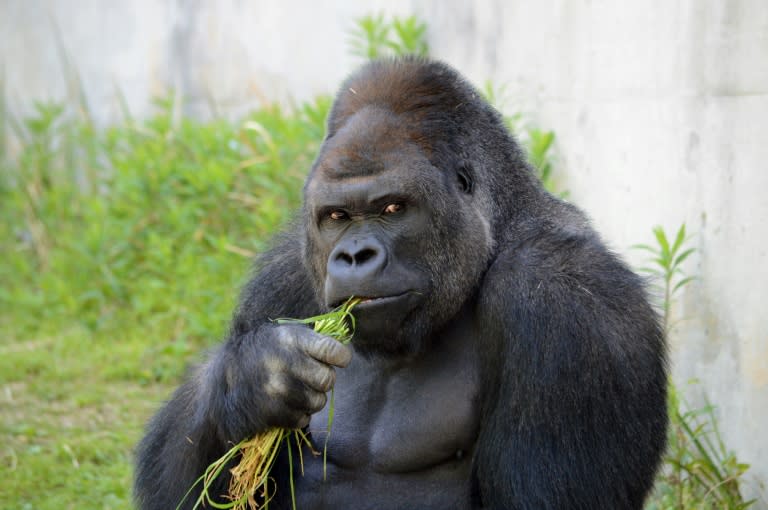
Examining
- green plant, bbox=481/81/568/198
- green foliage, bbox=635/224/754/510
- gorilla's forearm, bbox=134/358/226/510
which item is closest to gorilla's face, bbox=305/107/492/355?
gorilla's forearm, bbox=134/358/226/510

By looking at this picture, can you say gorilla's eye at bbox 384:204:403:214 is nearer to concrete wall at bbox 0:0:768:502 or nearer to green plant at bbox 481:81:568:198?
concrete wall at bbox 0:0:768:502

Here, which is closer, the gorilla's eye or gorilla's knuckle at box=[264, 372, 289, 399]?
gorilla's knuckle at box=[264, 372, 289, 399]

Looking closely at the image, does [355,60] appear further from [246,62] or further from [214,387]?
[214,387]

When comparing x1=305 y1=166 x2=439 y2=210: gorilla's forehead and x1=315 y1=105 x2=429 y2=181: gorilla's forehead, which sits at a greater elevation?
x1=315 y1=105 x2=429 y2=181: gorilla's forehead

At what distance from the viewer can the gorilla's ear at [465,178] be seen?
11.7 feet

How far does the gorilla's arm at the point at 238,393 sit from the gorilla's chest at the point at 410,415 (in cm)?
38

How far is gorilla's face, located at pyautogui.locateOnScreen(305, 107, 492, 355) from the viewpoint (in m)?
3.25

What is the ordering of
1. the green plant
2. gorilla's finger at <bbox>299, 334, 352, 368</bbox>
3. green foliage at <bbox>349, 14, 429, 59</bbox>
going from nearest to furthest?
gorilla's finger at <bbox>299, 334, 352, 368</bbox>
the green plant
green foliage at <bbox>349, 14, 429, 59</bbox>

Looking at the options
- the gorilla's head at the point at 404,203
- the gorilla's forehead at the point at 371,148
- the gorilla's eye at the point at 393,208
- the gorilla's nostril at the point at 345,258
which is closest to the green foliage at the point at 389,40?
the gorilla's head at the point at 404,203

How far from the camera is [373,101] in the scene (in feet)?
11.9

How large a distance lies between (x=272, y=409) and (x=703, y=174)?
2.10m

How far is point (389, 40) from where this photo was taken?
7.62 metres

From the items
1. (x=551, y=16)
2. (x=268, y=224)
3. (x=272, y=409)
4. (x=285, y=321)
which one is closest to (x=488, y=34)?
(x=551, y=16)

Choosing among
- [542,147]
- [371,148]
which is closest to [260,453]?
[371,148]
